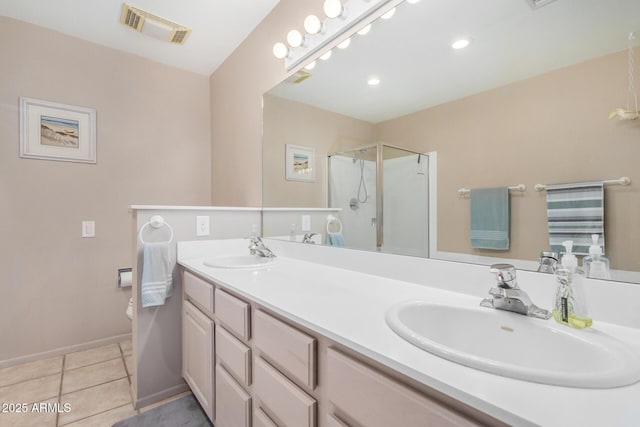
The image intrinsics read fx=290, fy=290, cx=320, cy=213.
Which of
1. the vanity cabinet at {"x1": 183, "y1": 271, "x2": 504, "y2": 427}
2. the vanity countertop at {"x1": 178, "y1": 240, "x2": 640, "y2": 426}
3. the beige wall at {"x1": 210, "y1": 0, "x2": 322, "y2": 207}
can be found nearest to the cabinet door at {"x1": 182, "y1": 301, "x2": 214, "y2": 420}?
the vanity cabinet at {"x1": 183, "y1": 271, "x2": 504, "y2": 427}

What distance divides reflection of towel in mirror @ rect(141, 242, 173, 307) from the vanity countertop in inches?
11.7

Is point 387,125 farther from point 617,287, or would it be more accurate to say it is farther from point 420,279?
point 617,287

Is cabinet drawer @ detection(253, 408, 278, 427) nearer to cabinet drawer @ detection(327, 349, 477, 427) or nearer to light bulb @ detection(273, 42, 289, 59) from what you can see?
cabinet drawer @ detection(327, 349, 477, 427)

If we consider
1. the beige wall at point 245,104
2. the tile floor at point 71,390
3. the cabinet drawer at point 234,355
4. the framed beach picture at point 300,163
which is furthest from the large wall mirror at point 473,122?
the tile floor at point 71,390

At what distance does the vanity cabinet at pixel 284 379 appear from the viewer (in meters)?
0.55

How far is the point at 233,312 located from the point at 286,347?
38cm

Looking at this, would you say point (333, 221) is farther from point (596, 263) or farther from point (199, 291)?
point (596, 263)

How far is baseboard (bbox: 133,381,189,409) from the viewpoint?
5.51 feet

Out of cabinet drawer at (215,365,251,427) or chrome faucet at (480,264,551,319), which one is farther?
cabinet drawer at (215,365,251,427)

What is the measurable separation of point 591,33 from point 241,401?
1.62 meters

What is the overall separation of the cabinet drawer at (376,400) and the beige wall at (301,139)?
99cm

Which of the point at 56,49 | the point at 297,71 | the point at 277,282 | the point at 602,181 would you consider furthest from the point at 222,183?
the point at 602,181

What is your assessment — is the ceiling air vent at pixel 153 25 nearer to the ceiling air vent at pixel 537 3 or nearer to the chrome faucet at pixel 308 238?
the chrome faucet at pixel 308 238

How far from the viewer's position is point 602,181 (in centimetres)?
76
